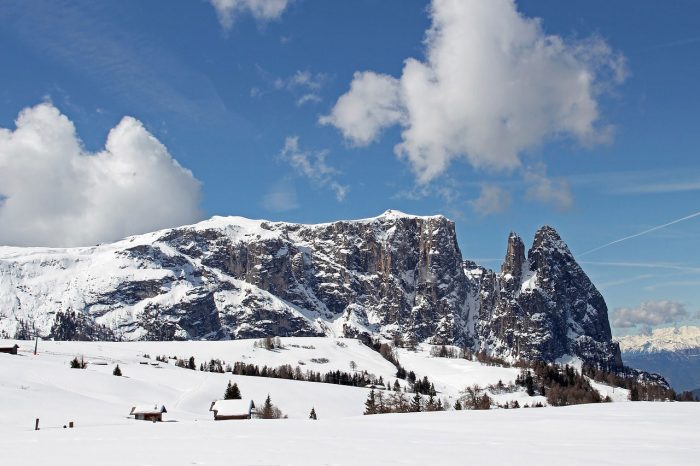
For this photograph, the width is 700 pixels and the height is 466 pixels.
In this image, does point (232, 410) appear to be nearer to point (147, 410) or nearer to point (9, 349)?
point (147, 410)

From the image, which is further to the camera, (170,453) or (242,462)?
(170,453)

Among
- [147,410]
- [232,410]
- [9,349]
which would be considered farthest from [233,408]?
[9,349]

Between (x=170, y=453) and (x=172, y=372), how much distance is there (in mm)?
166402

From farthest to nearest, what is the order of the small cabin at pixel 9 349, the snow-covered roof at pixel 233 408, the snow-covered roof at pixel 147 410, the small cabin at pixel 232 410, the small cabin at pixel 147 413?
the small cabin at pixel 9 349, the snow-covered roof at pixel 233 408, the small cabin at pixel 232 410, the snow-covered roof at pixel 147 410, the small cabin at pixel 147 413

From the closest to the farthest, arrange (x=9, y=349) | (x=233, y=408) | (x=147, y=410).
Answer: (x=147, y=410) < (x=233, y=408) < (x=9, y=349)

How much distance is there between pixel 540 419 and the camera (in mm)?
43344

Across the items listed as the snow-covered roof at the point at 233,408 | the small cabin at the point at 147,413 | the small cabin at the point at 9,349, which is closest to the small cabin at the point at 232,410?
the snow-covered roof at the point at 233,408

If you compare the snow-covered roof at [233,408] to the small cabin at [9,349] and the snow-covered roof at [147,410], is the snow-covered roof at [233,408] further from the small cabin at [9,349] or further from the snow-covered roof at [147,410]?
the small cabin at [9,349]

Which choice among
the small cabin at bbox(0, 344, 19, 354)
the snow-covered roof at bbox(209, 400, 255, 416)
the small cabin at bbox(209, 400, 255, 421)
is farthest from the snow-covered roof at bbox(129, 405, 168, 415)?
the small cabin at bbox(0, 344, 19, 354)

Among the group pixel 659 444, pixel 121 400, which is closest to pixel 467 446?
pixel 659 444

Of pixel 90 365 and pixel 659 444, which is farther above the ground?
pixel 90 365

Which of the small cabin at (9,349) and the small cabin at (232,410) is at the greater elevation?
the small cabin at (9,349)

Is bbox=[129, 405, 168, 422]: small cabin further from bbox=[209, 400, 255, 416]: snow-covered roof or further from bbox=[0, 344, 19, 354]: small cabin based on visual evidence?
bbox=[0, 344, 19, 354]: small cabin

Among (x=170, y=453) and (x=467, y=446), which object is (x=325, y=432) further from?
(x=170, y=453)
